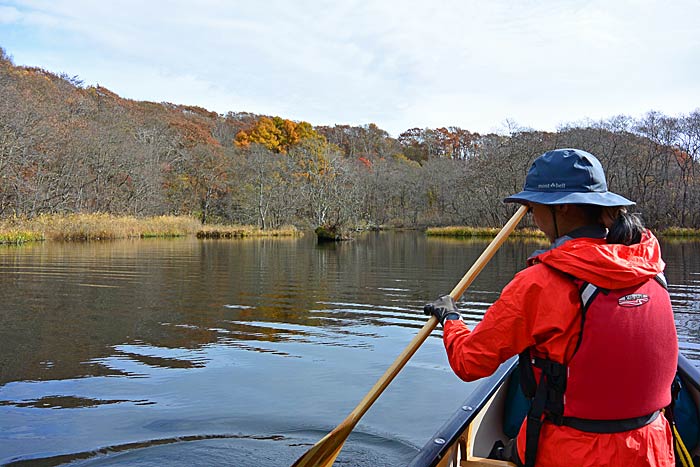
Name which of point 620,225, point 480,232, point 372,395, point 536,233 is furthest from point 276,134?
point 620,225

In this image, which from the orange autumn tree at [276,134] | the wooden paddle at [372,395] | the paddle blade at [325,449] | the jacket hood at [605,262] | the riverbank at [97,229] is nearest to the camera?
the jacket hood at [605,262]

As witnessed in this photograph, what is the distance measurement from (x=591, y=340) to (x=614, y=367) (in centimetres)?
12

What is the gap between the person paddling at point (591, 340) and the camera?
1764mm

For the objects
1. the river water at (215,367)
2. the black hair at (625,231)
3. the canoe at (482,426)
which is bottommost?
the river water at (215,367)

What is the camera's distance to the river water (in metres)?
3.97

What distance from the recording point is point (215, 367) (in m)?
5.80

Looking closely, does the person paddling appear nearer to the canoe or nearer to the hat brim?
the hat brim

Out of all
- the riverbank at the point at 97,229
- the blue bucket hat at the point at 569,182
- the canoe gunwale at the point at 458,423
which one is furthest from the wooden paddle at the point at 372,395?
the riverbank at the point at 97,229

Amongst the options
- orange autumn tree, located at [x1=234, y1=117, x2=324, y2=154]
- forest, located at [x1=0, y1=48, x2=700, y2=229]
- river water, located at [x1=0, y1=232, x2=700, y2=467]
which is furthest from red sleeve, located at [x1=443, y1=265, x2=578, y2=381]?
orange autumn tree, located at [x1=234, y1=117, x2=324, y2=154]

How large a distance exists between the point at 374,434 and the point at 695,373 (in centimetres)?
215

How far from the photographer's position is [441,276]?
1345cm

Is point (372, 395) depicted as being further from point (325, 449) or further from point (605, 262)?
point (605, 262)

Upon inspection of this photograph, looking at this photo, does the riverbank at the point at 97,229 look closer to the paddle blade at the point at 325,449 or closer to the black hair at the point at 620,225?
the paddle blade at the point at 325,449

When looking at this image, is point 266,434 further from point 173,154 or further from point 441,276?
point 173,154
